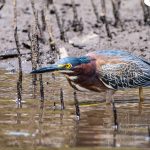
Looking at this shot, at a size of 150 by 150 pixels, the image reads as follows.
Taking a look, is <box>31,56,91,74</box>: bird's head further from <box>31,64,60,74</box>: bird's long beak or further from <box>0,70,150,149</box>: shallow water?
<box>0,70,150,149</box>: shallow water

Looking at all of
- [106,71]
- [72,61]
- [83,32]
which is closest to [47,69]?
[72,61]

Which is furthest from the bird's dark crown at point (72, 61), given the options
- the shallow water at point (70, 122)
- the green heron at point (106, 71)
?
the shallow water at point (70, 122)

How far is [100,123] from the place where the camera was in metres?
7.57

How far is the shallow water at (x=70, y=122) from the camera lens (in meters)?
6.54

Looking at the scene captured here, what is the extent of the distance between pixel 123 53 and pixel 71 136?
293 cm

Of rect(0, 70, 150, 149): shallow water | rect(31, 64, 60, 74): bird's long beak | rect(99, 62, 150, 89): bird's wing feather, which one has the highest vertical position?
rect(31, 64, 60, 74): bird's long beak

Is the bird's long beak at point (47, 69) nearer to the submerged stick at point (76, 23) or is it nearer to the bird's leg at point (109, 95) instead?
the bird's leg at point (109, 95)

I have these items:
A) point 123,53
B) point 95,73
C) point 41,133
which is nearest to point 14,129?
point 41,133

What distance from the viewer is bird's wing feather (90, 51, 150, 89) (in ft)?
30.1

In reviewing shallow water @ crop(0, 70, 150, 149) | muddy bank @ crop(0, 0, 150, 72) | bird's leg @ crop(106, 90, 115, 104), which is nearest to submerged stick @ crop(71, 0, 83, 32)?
muddy bank @ crop(0, 0, 150, 72)

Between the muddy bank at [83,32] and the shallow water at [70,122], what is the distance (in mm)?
3042

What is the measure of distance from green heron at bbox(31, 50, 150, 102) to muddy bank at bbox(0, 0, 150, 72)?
10.6 feet

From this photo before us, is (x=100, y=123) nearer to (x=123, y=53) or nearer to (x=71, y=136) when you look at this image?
(x=71, y=136)

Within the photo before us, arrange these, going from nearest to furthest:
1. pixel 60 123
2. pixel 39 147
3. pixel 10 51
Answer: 1. pixel 39 147
2. pixel 60 123
3. pixel 10 51
